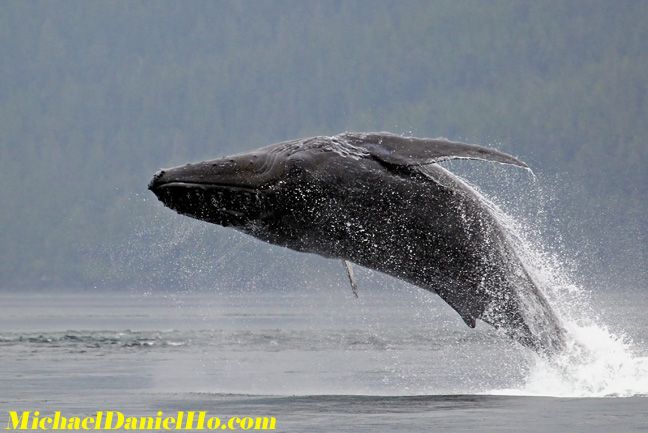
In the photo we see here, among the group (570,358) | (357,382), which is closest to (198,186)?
(570,358)

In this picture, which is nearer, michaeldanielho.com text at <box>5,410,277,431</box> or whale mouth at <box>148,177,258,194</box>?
michaeldanielho.com text at <box>5,410,277,431</box>

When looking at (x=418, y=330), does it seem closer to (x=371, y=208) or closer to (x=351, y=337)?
(x=351, y=337)

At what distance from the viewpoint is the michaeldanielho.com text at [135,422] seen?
685 inches

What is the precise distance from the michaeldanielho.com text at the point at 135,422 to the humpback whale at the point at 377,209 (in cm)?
279

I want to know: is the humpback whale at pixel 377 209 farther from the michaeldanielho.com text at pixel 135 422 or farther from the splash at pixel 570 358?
Answer: the michaeldanielho.com text at pixel 135 422

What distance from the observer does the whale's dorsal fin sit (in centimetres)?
1797

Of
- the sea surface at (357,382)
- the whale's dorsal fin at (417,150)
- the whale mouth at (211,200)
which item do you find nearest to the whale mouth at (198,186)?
the whale mouth at (211,200)

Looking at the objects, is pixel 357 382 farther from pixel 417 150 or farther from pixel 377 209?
pixel 417 150

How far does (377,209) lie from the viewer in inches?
754

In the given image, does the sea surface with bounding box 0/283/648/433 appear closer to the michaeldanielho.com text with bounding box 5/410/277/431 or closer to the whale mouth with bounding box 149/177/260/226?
the michaeldanielho.com text with bounding box 5/410/277/431

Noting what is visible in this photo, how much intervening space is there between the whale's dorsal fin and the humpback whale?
0.06 feet

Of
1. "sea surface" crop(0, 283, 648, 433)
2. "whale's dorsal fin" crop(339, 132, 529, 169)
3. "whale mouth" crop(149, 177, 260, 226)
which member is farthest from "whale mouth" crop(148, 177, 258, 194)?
"sea surface" crop(0, 283, 648, 433)

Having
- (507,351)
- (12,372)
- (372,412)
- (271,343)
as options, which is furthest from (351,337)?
(372,412)

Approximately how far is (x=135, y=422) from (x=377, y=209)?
174 inches
